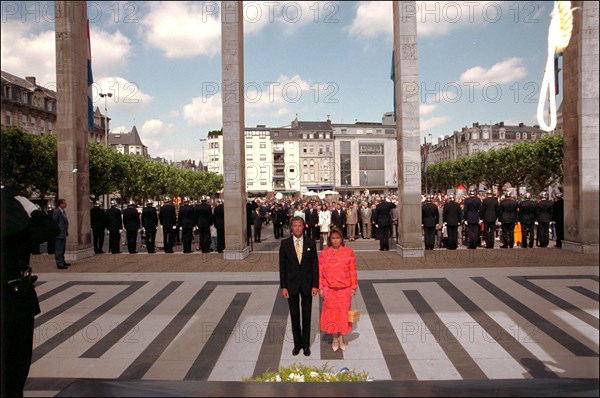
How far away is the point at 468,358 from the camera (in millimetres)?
6156

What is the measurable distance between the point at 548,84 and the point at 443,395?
1.79 metres

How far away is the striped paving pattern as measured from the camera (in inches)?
231

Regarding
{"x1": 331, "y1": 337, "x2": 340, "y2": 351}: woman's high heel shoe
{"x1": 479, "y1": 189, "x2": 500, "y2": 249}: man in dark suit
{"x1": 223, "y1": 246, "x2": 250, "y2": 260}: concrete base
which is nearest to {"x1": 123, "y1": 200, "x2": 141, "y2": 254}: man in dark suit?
{"x1": 223, "y1": 246, "x2": 250, "y2": 260}: concrete base

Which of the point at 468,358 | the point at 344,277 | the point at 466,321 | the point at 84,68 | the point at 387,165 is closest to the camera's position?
the point at 468,358

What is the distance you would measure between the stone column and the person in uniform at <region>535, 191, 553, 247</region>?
5471mm

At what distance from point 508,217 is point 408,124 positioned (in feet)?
19.1

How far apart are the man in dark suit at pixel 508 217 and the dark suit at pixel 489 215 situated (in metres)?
0.23

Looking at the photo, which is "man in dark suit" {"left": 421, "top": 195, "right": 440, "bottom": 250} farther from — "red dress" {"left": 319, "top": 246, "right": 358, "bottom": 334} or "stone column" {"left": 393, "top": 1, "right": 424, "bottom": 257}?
"red dress" {"left": 319, "top": 246, "right": 358, "bottom": 334}

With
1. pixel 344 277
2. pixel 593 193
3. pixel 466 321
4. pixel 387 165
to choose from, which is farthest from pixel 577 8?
pixel 387 165

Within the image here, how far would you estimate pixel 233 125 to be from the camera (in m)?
14.5

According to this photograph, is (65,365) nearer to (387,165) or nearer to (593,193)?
(593,193)

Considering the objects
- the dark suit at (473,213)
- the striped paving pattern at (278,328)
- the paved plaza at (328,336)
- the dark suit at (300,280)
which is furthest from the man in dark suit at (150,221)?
the dark suit at (473,213)

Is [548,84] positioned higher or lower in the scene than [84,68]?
lower

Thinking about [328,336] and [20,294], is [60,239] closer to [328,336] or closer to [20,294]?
[328,336]
